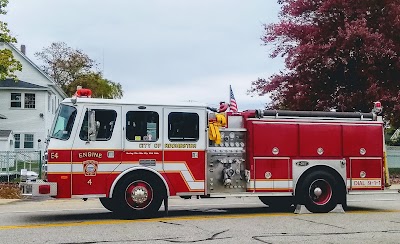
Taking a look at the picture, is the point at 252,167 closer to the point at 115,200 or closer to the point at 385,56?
the point at 115,200

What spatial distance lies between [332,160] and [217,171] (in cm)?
265

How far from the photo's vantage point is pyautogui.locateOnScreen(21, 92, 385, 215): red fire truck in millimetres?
11570

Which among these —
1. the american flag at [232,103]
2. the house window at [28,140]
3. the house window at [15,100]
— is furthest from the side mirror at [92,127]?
the house window at [15,100]

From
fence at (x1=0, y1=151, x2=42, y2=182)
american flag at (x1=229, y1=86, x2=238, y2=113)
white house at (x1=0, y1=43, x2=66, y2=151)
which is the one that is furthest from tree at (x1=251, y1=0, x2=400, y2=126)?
white house at (x1=0, y1=43, x2=66, y2=151)

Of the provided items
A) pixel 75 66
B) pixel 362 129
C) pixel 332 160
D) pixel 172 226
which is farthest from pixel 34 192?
pixel 75 66

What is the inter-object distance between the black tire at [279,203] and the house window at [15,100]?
31.0 metres

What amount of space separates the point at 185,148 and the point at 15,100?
32355mm

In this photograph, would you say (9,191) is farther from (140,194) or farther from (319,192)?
(319,192)

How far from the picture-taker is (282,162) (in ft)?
42.3

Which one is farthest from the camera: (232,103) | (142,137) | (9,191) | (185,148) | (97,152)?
(9,191)

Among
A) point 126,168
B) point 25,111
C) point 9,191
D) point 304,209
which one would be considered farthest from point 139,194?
point 25,111

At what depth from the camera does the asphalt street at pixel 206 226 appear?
941cm

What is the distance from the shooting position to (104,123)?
38.7 feet

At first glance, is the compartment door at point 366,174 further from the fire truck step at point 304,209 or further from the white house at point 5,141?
the white house at point 5,141
